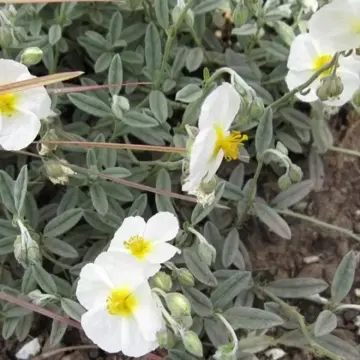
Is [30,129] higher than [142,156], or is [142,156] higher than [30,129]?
[30,129]

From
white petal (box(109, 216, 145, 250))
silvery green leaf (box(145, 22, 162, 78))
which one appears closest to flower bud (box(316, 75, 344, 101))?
white petal (box(109, 216, 145, 250))

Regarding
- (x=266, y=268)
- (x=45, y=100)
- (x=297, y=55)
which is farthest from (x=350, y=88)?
(x=45, y=100)

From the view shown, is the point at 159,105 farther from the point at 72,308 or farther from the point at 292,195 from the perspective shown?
the point at 72,308

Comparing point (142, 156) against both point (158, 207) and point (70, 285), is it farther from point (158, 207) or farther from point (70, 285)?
point (70, 285)

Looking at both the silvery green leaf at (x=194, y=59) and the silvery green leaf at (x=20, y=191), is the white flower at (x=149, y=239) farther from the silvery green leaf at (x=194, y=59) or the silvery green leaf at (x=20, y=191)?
the silvery green leaf at (x=194, y=59)

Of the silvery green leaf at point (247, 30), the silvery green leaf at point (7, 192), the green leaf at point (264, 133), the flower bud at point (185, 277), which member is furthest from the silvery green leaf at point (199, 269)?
the silvery green leaf at point (247, 30)

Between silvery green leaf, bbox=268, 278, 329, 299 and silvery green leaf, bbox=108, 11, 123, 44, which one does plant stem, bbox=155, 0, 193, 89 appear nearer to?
silvery green leaf, bbox=108, 11, 123, 44
